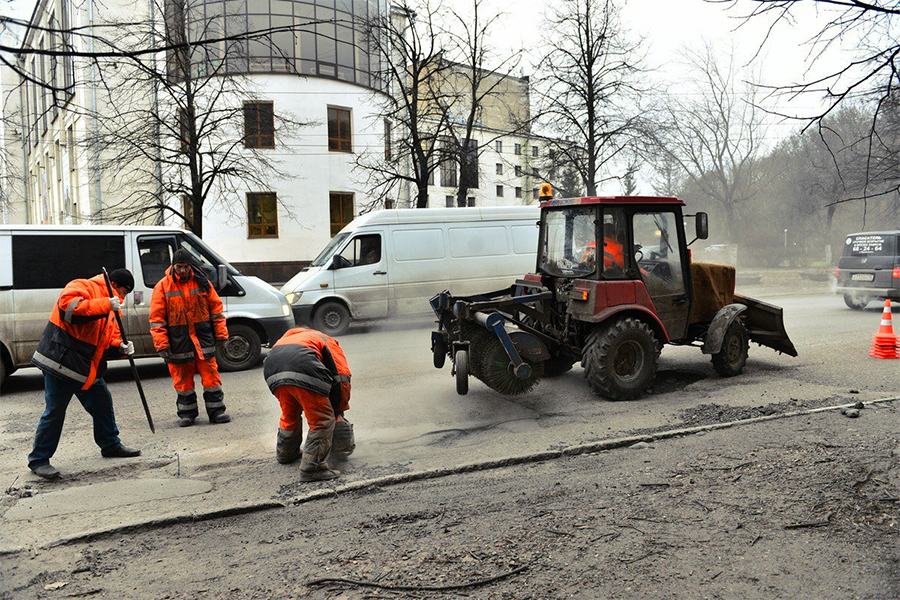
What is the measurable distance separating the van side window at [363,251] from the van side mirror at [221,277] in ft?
14.2

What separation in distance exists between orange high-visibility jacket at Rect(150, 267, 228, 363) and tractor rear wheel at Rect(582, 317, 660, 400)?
392cm

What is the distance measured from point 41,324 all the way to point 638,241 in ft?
24.0

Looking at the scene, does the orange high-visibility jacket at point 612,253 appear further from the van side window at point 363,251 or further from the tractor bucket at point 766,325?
the van side window at point 363,251

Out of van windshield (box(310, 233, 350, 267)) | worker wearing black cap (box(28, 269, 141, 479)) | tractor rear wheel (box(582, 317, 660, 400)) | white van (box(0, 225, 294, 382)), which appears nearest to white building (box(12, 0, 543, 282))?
van windshield (box(310, 233, 350, 267))

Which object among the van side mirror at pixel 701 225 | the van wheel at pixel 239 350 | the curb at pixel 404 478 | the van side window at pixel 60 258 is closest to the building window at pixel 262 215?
the van wheel at pixel 239 350

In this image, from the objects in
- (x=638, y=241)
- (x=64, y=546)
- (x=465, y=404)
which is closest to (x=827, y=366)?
(x=638, y=241)

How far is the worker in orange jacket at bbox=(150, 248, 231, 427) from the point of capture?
688cm

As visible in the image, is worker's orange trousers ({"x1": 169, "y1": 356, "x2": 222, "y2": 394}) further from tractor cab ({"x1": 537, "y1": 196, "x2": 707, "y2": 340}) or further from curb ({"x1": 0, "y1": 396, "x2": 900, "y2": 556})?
tractor cab ({"x1": 537, "y1": 196, "x2": 707, "y2": 340})

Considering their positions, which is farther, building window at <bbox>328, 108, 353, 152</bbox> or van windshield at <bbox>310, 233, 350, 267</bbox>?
building window at <bbox>328, 108, 353, 152</bbox>

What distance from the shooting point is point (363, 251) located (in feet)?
45.6

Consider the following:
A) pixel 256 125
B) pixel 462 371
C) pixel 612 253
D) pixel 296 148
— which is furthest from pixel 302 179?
pixel 462 371

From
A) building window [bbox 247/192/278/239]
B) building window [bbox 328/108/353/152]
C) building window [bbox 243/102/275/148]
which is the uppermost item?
building window [bbox 328/108/353/152]

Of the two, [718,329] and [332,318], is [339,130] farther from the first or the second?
[718,329]

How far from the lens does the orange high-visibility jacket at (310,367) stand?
506 centimetres
